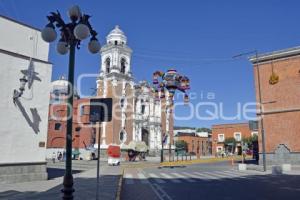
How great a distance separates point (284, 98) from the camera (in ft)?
103

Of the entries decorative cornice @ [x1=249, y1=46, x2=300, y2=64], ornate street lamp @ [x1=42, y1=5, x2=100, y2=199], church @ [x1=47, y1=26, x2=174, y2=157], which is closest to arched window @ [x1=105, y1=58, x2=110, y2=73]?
church @ [x1=47, y1=26, x2=174, y2=157]

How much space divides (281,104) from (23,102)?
24.6 metres

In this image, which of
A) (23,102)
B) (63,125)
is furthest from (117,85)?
(23,102)

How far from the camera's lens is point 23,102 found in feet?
49.9

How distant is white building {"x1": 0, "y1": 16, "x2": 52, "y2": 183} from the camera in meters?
14.4

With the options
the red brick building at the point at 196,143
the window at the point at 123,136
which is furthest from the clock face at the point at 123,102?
the red brick building at the point at 196,143

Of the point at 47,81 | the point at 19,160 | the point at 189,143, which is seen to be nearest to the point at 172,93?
the point at 47,81

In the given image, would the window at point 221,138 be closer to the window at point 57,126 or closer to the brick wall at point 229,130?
the brick wall at point 229,130

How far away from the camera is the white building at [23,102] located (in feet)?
47.4

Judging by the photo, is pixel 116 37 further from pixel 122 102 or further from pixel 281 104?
pixel 281 104

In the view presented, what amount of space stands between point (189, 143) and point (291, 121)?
5440cm

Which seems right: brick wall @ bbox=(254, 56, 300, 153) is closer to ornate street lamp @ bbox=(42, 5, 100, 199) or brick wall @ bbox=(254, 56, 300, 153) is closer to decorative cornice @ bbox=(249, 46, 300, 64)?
decorative cornice @ bbox=(249, 46, 300, 64)

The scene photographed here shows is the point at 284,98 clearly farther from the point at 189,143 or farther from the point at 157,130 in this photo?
the point at 189,143

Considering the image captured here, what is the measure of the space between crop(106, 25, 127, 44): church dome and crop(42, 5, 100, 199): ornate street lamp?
158ft
